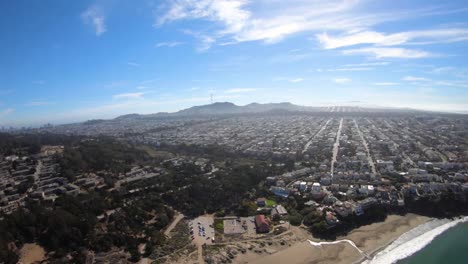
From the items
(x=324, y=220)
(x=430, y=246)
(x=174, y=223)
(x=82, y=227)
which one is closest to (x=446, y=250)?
(x=430, y=246)

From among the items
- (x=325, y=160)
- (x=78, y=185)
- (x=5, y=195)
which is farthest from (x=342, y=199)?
(x=5, y=195)

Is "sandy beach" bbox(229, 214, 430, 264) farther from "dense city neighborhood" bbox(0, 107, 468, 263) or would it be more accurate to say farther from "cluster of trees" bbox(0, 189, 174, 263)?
"cluster of trees" bbox(0, 189, 174, 263)

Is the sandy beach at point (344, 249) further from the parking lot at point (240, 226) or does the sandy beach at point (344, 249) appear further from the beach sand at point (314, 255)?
the parking lot at point (240, 226)

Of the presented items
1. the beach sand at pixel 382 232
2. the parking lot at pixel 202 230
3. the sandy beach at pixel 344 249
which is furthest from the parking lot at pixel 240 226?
the beach sand at pixel 382 232

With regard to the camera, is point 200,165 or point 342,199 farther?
point 200,165

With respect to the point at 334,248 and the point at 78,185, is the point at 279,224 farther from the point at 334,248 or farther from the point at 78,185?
the point at 78,185
